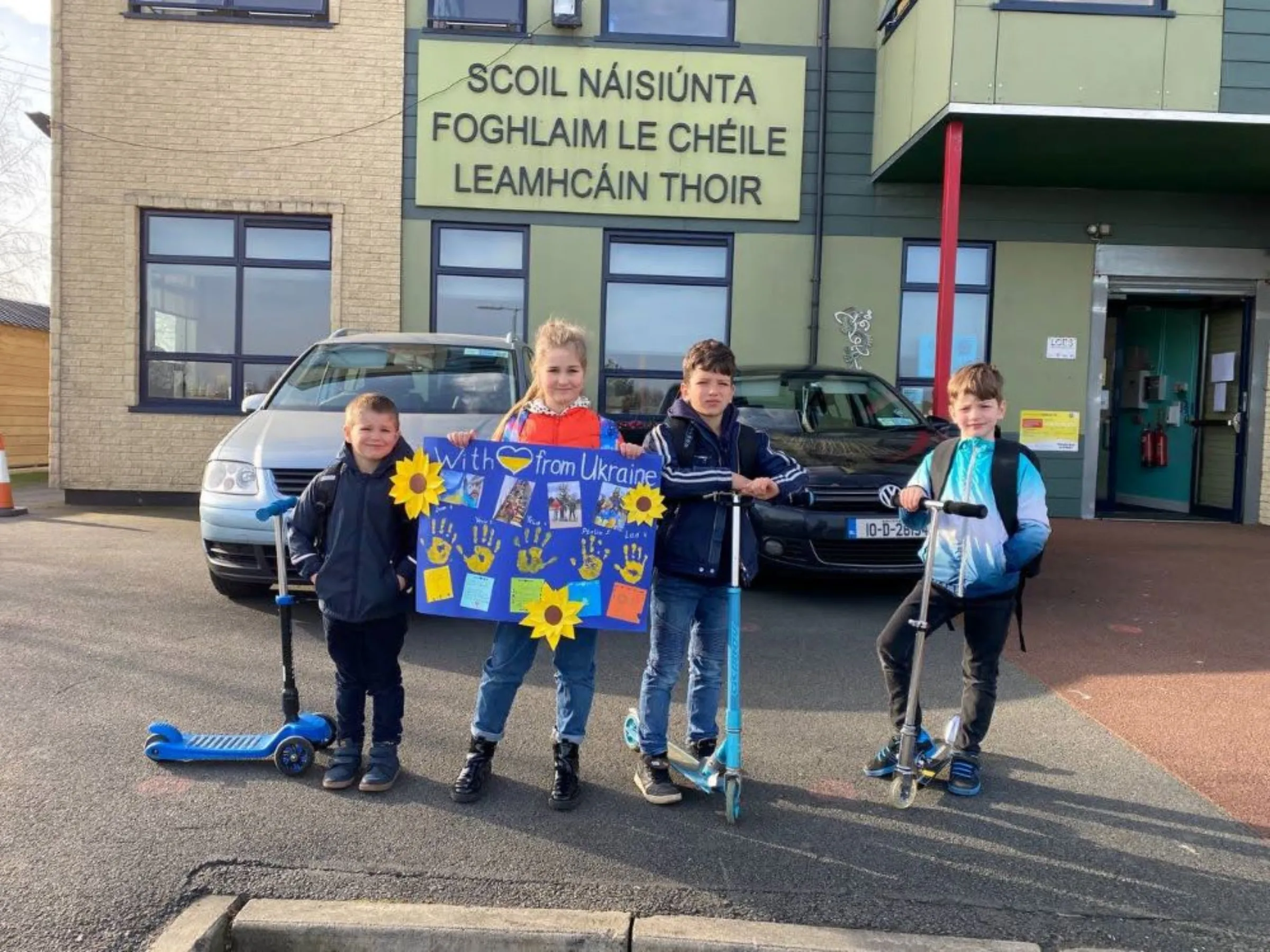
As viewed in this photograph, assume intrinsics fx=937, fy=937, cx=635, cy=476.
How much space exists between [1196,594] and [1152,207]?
18.3 ft

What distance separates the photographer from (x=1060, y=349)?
1068 centimetres

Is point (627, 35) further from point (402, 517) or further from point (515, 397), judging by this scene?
point (402, 517)

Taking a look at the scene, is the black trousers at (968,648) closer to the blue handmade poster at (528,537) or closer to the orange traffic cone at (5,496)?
the blue handmade poster at (528,537)

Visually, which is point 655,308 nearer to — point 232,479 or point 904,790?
point 232,479

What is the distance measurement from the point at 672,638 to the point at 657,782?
53cm

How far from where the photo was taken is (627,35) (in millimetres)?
10594

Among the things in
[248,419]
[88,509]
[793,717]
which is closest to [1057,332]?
[793,717]

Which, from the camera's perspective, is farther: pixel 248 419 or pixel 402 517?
pixel 248 419

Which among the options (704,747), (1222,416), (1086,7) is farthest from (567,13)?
(704,747)

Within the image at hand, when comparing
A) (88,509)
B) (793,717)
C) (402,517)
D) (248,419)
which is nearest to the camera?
(402,517)

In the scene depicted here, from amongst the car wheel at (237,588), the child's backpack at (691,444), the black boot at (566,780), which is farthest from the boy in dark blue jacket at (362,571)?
the car wheel at (237,588)

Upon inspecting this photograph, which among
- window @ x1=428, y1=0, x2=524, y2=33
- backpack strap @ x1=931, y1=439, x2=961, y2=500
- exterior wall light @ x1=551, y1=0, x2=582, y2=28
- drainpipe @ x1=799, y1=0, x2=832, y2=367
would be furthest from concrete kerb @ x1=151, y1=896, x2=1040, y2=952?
window @ x1=428, y1=0, x2=524, y2=33

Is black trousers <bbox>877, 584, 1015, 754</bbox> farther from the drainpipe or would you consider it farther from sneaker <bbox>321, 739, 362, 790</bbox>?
the drainpipe

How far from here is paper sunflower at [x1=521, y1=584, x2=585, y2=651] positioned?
131 inches
